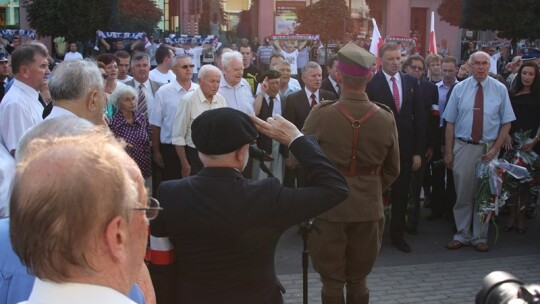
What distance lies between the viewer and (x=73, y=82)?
3.77 meters

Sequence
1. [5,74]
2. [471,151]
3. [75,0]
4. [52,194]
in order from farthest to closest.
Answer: [75,0], [5,74], [471,151], [52,194]

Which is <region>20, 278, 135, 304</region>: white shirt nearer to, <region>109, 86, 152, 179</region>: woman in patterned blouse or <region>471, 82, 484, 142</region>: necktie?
<region>109, 86, 152, 179</region>: woman in patterned blouse

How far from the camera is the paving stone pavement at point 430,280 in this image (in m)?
5.68

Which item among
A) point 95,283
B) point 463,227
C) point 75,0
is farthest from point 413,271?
point 75,0

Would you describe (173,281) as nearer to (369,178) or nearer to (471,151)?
(369,178)

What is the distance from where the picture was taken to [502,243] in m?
7.46

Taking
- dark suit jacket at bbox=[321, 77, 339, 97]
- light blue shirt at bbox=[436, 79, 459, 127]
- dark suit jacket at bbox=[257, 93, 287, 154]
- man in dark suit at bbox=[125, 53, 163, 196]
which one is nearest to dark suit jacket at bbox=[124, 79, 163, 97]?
man in dark suit at bbox=[125, 53, 163, 196]

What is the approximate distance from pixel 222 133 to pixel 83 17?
1675 cm

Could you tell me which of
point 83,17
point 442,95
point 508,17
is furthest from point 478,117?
point 83,17

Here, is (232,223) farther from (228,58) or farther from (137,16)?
(137,16)

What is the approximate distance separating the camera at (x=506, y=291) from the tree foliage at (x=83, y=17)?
713 inches

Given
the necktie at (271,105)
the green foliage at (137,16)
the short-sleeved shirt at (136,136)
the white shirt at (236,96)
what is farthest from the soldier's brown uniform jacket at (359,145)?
the green foliage at (137,16)

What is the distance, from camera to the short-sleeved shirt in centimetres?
649

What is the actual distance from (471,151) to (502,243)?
3.96 feet
